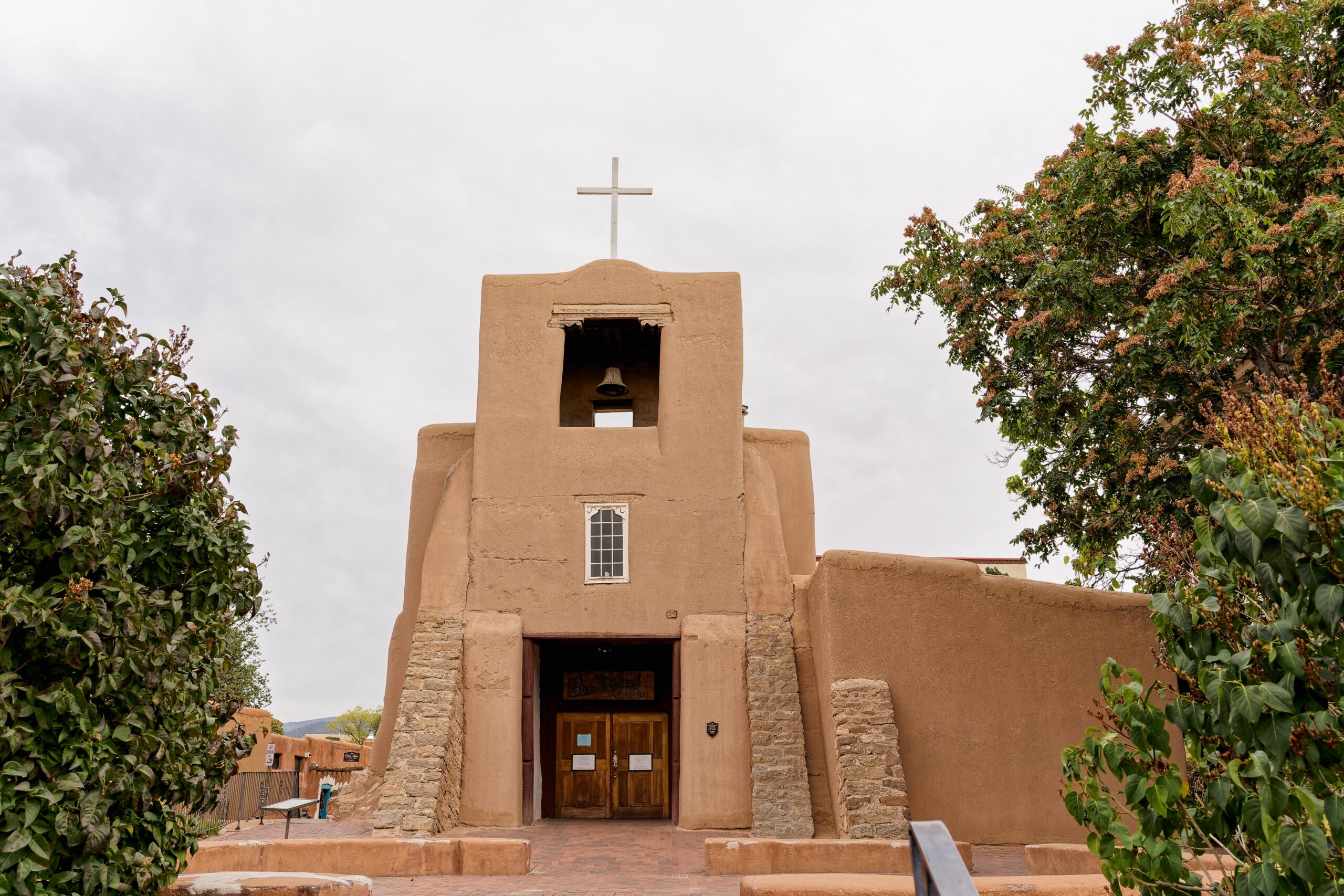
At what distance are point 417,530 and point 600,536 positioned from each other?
3729 mm

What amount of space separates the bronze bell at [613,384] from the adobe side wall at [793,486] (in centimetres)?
235

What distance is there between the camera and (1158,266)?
45.4ft

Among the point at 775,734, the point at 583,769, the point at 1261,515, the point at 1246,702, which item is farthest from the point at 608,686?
the point at 1261,515

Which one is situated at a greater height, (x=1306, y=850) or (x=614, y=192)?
(x=614, y=192)

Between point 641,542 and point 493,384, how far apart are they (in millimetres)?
3673

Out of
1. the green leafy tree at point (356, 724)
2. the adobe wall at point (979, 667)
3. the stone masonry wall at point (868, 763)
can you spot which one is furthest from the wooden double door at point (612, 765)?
the green leafy tree at point (356, 724)

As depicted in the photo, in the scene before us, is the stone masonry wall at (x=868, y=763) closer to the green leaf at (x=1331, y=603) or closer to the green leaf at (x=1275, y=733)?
the green leaf at (x=1275, y=733)

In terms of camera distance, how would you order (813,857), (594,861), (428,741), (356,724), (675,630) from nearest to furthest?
(813,857) → (594,861) → (428,741) → (675,630) → (356,724)

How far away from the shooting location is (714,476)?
16.6 metres

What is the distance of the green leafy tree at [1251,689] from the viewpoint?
468 cm

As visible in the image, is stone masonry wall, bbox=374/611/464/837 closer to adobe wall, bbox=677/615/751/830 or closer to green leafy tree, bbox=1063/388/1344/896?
adobe wall, bbox=677/615/751/830

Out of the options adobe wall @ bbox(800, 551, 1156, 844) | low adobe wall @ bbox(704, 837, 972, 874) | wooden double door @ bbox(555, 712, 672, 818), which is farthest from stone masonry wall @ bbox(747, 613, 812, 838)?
wooden double door @ bbox(555, 712, 672, 818)

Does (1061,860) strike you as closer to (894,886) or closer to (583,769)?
(894,886)

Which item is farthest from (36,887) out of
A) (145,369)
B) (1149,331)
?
(1149,331)
